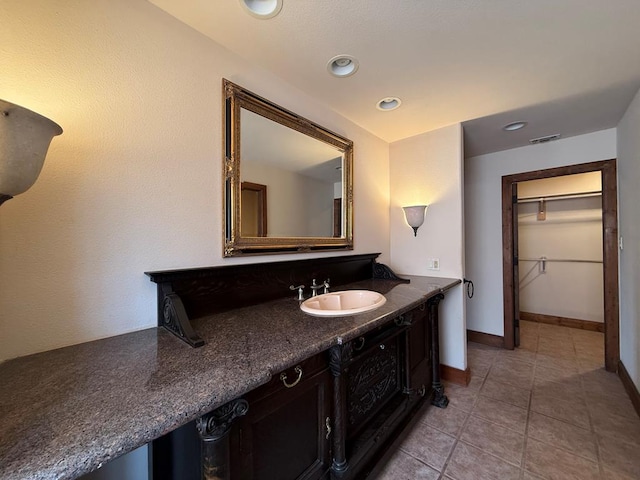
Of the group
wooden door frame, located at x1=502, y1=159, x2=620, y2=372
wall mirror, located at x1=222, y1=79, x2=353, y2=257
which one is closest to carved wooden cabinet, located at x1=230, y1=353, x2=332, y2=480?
wall mirror, located at x1=222, y1=79, x2=353, y2=257

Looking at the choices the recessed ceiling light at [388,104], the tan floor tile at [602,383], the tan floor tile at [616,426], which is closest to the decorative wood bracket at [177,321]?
the recessed ceiling light at [388,104]

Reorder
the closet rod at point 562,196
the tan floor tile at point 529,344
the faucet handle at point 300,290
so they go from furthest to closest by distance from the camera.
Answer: the closet rod at point 562,196 < the tan floor tile at point 529,344 < the faucet handle at point 300,290

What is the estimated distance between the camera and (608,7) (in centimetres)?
108

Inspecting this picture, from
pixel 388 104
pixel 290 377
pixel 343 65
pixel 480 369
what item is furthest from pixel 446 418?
pixel 343 65

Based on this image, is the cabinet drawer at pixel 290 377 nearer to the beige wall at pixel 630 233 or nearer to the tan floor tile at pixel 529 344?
the beige wall at pixel 630 233

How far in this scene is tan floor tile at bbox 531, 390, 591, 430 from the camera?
1.70 meters

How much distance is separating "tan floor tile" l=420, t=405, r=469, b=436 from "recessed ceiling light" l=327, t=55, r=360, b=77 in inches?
90.2

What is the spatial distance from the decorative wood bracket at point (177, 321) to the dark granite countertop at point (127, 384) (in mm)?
26

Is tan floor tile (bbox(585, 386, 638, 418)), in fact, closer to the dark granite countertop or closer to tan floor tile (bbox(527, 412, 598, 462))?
tan floor tile (bbox(527, 412, 598, 462))

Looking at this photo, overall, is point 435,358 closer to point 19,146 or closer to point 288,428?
point 288,428

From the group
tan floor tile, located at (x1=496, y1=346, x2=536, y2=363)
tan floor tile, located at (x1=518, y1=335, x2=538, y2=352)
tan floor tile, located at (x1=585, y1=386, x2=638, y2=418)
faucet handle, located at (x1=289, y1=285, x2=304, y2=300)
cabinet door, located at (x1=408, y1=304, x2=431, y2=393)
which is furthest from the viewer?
tan floor tile, located at (x1=518, y1=335, x2=538, y2=352)

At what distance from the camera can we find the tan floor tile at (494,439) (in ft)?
4.76

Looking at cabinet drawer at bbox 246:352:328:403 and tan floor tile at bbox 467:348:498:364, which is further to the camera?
tan floor tile at bbox 467:348:498:364

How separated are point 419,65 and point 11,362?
6.97 feet
